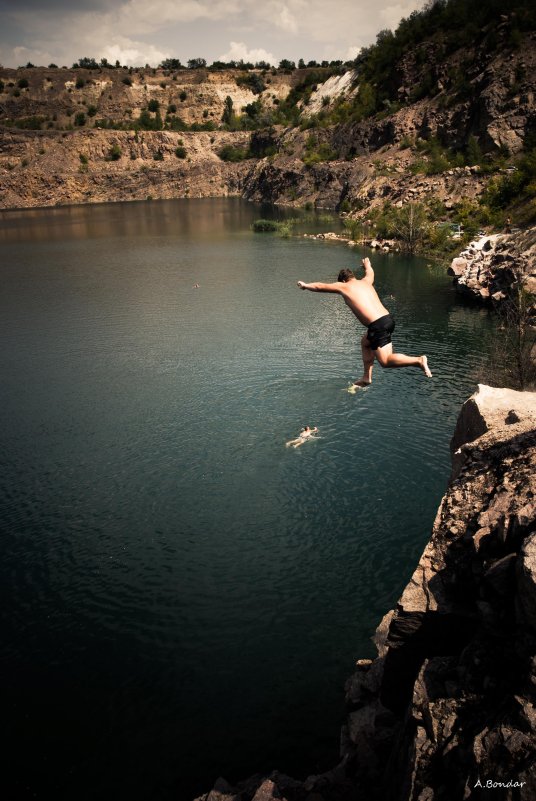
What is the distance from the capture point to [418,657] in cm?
839

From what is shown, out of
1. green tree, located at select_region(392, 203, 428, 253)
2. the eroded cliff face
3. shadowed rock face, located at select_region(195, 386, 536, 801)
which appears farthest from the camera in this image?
the eroded cliff face

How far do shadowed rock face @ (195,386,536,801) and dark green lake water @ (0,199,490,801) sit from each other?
263 cm

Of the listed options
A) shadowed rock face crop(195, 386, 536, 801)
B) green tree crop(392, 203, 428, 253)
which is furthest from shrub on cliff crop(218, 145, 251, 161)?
shadowed rock face crop(195, 386, 536, 801)

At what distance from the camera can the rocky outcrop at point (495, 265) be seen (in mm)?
38925

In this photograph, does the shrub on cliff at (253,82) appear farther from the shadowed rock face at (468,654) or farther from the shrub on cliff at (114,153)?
the shadowed rock face at (468,654)

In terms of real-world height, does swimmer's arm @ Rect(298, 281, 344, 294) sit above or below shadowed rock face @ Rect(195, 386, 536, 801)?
above

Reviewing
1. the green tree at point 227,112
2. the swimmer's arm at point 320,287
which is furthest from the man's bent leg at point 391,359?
the green tree at point 227,112

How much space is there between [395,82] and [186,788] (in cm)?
11002

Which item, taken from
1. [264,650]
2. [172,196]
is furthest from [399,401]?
[172,196]

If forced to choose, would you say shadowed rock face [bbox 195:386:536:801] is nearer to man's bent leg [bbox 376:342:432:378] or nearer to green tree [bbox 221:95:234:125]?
man's bent leg [bbox 376:342:432:378]

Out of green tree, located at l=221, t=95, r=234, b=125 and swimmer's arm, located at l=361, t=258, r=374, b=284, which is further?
green tree, located at l=221, t=95, r=234, b=125

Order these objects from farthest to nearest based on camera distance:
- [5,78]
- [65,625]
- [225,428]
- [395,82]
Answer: [5,78], [395,82], [225,428], [65,625]

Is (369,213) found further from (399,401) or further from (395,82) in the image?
A: (399,401)

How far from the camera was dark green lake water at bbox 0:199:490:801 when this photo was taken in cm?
1265
